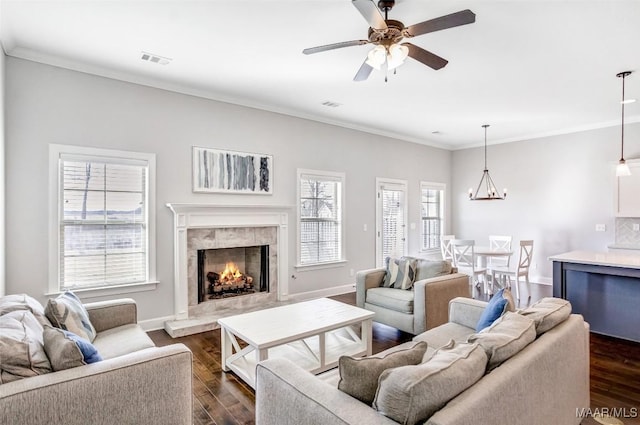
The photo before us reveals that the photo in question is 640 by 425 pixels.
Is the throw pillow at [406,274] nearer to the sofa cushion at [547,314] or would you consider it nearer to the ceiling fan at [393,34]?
the sofa cushion at [547,314]

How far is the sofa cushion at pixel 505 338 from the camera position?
1.54m

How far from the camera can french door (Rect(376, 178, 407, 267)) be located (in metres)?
6.68

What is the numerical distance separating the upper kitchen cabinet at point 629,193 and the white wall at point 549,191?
0.25m

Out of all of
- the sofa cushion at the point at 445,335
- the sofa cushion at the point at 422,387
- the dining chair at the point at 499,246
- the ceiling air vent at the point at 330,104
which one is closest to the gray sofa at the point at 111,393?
the sofa cushion at the point at 422,387

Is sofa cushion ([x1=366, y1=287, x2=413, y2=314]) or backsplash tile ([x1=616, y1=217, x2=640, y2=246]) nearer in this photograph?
sofa cushion ([x1=366, y1=287, x2=413, y2=314])

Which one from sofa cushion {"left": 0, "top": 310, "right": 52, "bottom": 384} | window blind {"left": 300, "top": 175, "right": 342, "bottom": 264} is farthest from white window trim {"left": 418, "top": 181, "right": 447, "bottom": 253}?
sofa cushion {"left": 0, "top": 310, "right": 52, "bottom": 384}

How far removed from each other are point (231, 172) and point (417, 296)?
2.88m

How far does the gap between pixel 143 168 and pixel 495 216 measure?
272 inches

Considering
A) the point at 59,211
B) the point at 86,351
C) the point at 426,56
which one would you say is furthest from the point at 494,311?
the point at 59,211

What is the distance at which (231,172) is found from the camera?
15.6 ft

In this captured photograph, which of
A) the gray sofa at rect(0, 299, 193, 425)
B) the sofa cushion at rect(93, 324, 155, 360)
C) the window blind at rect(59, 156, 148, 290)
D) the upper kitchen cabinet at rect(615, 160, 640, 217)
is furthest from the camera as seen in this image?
the upper kitchen cabinet at rect(615, 160, 640, 217)

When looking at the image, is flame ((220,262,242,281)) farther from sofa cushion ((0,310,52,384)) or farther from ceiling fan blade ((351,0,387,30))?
ceiling fan blade ((351,0,387,30))

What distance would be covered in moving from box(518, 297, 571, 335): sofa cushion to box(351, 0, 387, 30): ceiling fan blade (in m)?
2.04

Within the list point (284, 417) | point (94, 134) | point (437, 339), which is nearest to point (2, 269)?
Result: point (94, 134)
